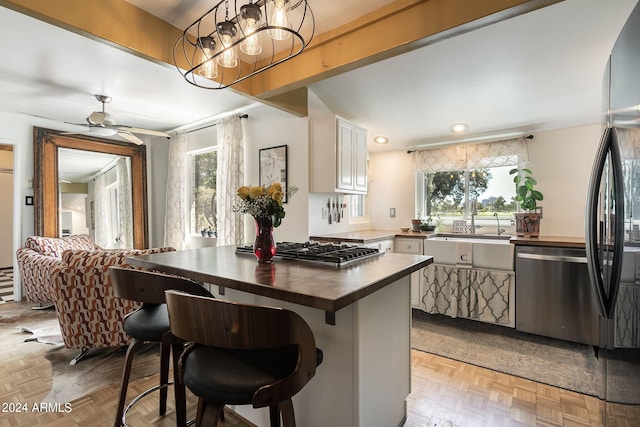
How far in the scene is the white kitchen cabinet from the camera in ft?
11.2

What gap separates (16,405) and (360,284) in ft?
7.54

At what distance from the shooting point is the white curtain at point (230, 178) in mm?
3697

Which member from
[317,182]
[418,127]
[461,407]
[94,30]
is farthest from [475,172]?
[94,30]

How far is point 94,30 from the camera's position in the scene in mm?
1794

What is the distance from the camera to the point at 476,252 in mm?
3094

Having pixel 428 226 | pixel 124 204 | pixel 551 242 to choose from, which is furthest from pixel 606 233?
pixel 124 204

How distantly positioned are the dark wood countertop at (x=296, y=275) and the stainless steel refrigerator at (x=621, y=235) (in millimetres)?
708

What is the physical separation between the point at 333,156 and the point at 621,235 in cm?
234

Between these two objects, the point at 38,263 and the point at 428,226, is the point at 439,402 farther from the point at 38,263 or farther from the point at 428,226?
the point at 38,263

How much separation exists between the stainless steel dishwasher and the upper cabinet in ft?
5.92

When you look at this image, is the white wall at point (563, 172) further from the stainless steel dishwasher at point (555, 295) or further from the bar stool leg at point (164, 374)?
the bar stool leg at point (164, 374)

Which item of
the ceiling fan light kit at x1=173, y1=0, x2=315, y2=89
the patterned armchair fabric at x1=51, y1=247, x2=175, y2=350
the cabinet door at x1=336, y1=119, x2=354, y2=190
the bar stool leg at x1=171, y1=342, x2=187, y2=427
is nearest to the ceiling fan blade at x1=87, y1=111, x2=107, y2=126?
the ceiling fan light kit at x1=173, y1=0, x2=315, y2=89

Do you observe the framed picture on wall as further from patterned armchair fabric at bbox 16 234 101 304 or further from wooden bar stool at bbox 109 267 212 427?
patterned armchair fabric at bbox 16 234 101 304

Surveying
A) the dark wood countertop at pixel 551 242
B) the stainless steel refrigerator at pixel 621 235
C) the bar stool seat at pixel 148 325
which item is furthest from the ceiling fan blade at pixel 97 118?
the dark wood countertop at pixel 551 242
